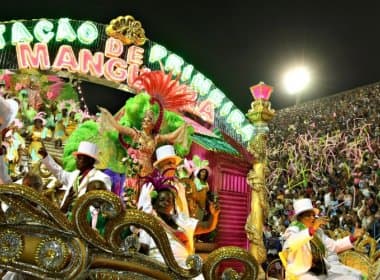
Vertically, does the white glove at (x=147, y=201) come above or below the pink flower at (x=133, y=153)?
below

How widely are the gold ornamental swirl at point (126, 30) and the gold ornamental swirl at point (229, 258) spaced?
650 centimetres

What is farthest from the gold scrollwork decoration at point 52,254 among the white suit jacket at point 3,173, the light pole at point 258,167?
the light pole at point 258,167

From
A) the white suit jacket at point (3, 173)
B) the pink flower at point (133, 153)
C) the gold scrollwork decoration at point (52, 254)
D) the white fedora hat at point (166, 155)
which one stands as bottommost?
the gold scrollwork decoration at point (52, 254)

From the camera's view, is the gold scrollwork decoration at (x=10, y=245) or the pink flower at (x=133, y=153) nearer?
the gold scrollwork decoration at (x=10, y=245)

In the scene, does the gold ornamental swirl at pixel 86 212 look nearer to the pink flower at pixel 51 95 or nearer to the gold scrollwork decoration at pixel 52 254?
the gold scrollwork decoration at pixel 52 254

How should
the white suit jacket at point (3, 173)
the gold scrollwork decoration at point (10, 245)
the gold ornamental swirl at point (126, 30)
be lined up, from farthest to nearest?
the gold ornamental swirl at point (126, 30) < the white suit jacket at point (3, 173) < the gold scrollwork decoration at point (10, 245)

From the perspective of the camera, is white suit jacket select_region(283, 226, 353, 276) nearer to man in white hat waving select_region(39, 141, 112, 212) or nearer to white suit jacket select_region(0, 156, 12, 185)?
man in white hat waving select_region(39, 141, 112, 212)

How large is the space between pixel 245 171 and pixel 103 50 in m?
4.03

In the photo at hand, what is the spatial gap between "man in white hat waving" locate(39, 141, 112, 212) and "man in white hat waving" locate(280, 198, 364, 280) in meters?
1.86

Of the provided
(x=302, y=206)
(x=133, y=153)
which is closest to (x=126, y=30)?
(x=133, y=153)

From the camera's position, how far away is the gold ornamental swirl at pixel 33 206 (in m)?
0.98

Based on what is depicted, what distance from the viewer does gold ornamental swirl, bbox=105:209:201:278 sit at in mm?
1010

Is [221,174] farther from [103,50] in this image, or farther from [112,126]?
[103,50]

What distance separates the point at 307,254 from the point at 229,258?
330 centimetres
